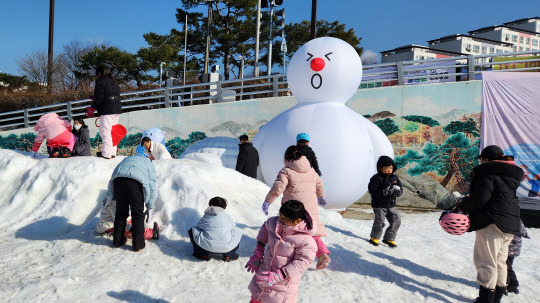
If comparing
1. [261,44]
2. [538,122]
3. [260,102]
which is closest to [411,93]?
[538,122]

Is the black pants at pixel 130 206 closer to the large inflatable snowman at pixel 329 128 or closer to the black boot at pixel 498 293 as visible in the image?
the black boot at pixel 498 293

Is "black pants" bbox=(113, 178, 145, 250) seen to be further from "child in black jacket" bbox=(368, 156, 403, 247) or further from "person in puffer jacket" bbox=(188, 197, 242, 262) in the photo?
"child in black jacket" bbox=(368, 156, 403, 247)

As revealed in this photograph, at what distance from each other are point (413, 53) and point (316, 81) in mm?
46636

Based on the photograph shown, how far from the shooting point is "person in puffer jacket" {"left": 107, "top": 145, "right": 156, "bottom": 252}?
16.3 ft

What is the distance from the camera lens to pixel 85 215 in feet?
20.0

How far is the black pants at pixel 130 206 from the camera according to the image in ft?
16.3

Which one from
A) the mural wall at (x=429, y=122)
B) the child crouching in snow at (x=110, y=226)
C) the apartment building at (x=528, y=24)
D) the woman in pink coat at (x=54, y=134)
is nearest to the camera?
the child crouching in snow at (x=110, y=226)

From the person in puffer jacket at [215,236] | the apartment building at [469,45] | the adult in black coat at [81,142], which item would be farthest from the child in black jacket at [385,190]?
the apartment building at [469,45]

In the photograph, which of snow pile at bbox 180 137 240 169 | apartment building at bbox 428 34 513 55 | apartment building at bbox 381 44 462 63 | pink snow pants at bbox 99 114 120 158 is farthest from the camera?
apartment building at bbox 428 34 513 55

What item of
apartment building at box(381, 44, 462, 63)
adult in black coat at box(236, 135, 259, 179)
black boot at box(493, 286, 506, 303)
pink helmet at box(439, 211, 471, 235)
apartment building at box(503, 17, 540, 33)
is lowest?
black boot at box(493, 286, 506, 303)

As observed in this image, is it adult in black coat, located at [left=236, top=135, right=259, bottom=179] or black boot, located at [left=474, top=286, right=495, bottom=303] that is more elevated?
adult in black coat, located at [left=236, top=135, right=259, bottom=179]

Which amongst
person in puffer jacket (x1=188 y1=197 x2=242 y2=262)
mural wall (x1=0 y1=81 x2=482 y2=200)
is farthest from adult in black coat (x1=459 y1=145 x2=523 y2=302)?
mural wall (x1=0 y1=81 x2=482 y2=200)

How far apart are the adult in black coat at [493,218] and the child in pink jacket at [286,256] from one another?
204 cm

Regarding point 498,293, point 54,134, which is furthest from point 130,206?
point 498,293
